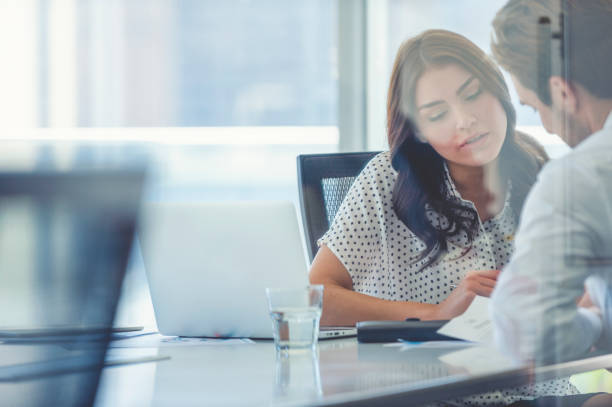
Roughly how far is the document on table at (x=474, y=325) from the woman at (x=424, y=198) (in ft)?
0.55

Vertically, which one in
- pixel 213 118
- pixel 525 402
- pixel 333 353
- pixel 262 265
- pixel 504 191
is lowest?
pixel 525 402

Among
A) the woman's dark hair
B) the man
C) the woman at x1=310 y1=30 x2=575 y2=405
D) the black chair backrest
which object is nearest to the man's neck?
the man

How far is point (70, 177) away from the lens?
45 cm

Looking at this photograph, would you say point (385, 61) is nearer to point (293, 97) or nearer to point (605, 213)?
point (293, 97)

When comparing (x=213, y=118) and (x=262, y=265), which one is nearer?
(x=262, y=265)

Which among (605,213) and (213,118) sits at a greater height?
(213,118)

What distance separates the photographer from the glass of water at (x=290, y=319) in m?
1.00

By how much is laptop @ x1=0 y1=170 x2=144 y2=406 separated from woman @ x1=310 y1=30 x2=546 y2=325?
0.86 meters

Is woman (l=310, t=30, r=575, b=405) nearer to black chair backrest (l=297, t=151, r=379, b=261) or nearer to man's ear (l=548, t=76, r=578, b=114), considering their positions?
black chair backrest (l=297, t=151, r=379, b=261)

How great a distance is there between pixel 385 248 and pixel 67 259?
1.15m

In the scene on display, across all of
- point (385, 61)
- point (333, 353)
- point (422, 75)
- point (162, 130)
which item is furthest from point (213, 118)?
point (333, 353)

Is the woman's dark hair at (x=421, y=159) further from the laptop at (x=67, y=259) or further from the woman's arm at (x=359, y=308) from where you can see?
the laptop at (x=67, y=259)

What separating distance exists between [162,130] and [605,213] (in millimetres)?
2836

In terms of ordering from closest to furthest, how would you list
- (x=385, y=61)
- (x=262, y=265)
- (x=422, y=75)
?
(x=262, y=265) → (x=422, y=75) → (x=385, y=61)
